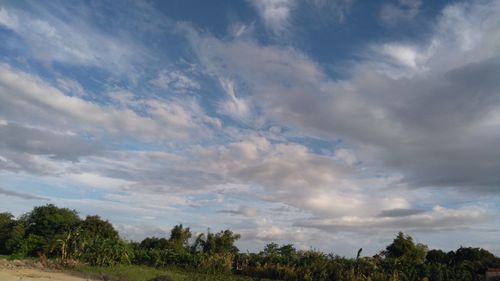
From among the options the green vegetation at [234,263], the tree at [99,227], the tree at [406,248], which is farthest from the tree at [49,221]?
the tree at [406,248]

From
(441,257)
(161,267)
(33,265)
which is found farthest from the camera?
(441,257)

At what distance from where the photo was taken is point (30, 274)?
24234 millimetres

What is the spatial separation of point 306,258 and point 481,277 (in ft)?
39.5

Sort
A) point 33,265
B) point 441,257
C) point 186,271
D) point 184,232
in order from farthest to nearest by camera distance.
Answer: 1. point 441,257
2. point 184,232
3. point 186,271
4. point 33,265

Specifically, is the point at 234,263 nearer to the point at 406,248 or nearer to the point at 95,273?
the point at 95,273

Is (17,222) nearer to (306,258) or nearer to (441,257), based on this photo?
(306,258)

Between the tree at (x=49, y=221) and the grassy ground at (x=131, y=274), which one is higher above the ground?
the tree at (x=49, y=221)

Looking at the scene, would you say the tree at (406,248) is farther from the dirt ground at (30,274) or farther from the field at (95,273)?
the dirt ground at (30,274)

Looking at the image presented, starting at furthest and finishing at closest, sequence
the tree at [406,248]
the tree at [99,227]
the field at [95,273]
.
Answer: the tree at [99,227], the tree at [406,248], the field at [95,273]

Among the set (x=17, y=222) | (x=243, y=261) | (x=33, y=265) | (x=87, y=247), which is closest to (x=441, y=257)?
(x=243, y=261)

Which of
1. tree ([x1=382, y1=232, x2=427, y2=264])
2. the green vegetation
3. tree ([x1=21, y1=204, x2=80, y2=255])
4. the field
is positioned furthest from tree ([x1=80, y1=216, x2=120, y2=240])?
tree ([x1=382, y1=232, x2=427, y2=264])

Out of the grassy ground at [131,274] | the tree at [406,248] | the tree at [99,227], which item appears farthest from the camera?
the tree at [99,227]

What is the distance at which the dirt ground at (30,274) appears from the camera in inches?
859

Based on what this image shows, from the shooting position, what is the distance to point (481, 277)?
104 ft
